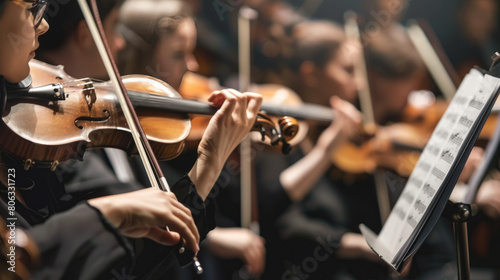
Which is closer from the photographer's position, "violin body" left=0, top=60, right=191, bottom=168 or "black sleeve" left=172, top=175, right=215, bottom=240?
"violin body" left=0, top=60, right=191, bottom=168

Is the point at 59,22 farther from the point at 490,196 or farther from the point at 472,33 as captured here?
the point at 472,33

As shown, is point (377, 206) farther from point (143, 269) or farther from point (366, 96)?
point (143, 269)

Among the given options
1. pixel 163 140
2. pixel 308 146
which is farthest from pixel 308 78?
pixel 163 140

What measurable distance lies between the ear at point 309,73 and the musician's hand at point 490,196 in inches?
28.9

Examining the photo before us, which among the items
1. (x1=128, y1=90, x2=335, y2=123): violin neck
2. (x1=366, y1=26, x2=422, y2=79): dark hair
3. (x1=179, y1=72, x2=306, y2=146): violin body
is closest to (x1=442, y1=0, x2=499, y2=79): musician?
(x1=366, y1=26, x2=422, y2=79): dark hair

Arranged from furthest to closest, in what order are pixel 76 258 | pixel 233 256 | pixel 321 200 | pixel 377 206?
pixel 377 206
pixel 321 200
pixel 233 256
pixel 76 258

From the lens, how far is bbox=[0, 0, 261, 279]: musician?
0.82 metres

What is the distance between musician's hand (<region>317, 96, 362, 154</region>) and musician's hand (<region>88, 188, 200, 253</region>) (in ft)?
3.70

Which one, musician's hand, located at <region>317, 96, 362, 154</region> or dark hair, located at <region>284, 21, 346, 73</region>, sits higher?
dark hair, located at <region>284, 21, 346, 73</region>

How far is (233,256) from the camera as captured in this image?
5.21 feet

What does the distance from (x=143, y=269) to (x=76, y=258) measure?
167 millimetres

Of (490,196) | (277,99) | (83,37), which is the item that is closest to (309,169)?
(277,99)

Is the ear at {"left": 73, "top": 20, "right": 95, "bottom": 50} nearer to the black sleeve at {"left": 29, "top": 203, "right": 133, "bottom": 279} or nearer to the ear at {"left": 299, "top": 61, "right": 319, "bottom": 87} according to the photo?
the black sleeve at {"left": 29, "top": 203, "right": 133, "bottom": 279}

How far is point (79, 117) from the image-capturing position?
0.86 m
